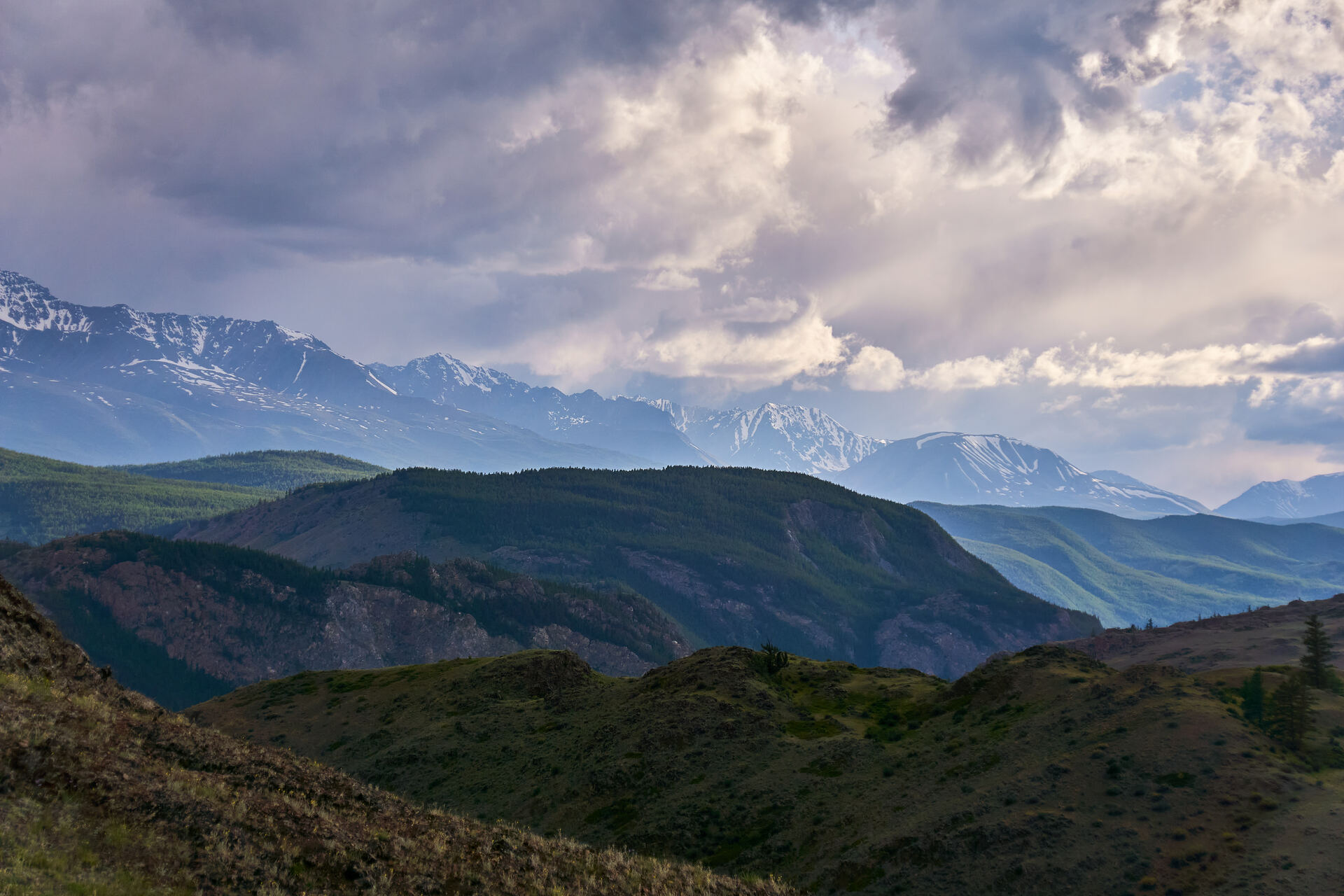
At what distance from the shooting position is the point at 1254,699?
59.2m

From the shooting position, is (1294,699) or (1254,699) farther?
(1254,699)

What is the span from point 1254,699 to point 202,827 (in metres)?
69.7

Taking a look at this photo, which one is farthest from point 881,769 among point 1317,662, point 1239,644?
point 1239,644

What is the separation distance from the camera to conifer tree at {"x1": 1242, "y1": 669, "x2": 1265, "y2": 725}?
189 feet

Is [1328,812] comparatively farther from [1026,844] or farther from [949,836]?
[949,836]

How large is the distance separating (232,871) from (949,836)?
Result: 41754mm

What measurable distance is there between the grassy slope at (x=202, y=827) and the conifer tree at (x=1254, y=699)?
45.1 metres

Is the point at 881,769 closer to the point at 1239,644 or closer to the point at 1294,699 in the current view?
the point at 1294,699

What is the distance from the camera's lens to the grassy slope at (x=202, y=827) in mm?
20875

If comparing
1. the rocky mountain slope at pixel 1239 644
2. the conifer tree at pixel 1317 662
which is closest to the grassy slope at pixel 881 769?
the conifer tree at pixel 1317 662

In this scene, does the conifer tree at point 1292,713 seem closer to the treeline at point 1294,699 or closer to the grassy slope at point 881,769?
the treeline at point 1294,699

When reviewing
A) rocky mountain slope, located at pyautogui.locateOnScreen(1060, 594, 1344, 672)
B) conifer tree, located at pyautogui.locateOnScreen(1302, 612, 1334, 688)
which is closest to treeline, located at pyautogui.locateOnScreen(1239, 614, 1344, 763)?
conifer tree, located at pyautogui.locateOnScreen(1302, 612, 1334, 688)

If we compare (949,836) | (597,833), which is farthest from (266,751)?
(949,836)

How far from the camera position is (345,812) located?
98.9 feet
